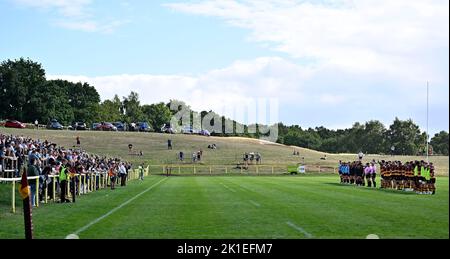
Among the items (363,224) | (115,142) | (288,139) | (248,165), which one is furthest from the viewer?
(288,139)

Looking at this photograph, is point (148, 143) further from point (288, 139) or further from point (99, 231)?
point (99, 231)

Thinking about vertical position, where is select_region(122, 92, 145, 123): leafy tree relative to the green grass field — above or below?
above

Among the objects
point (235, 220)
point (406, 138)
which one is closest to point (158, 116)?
point (406, 138)

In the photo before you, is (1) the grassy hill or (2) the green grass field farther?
(1) the grassy hill

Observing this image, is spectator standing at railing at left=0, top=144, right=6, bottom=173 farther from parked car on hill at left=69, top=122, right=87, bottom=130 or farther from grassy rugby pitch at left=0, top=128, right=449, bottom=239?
parked car on hill at left=69, top=122, right=87, bottom=130

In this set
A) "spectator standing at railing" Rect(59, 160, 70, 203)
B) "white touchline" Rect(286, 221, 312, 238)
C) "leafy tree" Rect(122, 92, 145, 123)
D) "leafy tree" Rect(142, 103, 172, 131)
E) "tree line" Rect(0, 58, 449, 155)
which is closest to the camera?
"white touchline" Rect(286, 221, 312, 238)

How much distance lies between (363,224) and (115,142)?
98.0m

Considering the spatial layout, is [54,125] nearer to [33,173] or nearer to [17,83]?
[17,83]

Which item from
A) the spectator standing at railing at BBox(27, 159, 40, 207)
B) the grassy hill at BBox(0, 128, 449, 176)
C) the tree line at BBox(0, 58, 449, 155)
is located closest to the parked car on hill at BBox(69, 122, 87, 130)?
the tree line at BBox(0, 58, 449, 155)

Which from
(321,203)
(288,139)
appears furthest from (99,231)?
(288,139)

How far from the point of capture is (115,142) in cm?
11338

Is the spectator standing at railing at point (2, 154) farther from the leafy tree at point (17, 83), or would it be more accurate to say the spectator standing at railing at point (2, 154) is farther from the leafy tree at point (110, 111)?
the leafy tree at point (110, 111)

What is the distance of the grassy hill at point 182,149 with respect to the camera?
10202 cm

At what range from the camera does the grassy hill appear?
102m
